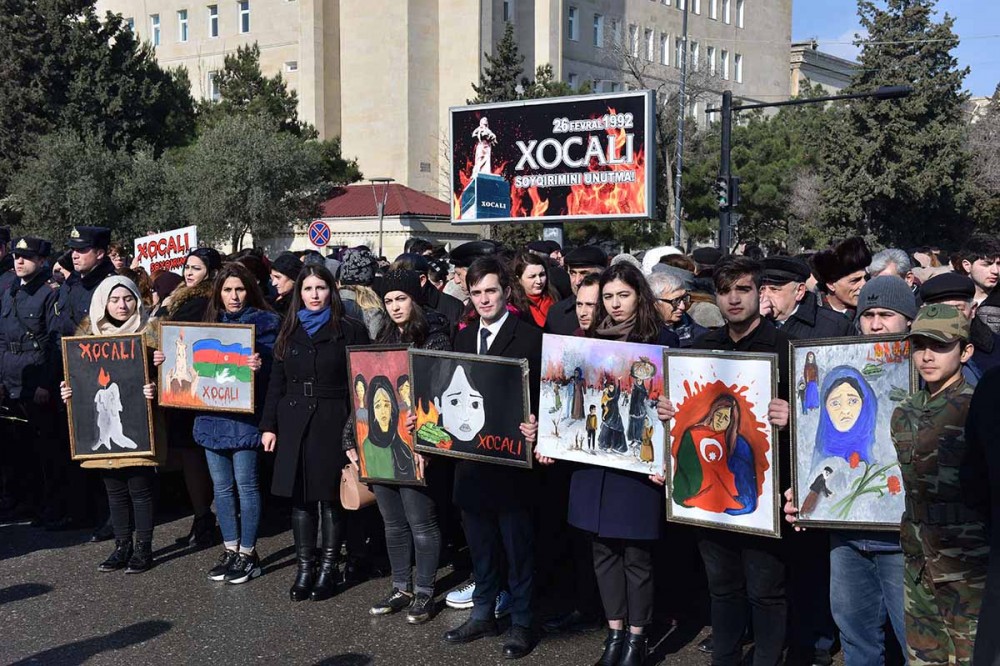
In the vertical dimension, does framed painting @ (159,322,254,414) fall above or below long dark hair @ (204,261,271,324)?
below

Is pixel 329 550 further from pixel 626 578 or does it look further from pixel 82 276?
pixel 82 276

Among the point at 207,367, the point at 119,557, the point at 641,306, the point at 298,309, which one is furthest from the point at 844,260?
the point at 119,557

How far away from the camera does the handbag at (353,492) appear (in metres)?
6.47

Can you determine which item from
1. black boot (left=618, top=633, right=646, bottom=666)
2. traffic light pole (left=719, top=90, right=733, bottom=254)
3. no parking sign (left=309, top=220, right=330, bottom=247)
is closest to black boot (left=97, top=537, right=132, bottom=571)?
black boot (left=618, top=633, right=646, bottom=666)

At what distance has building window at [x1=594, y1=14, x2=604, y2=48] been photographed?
69.8 m

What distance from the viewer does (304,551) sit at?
6.72m

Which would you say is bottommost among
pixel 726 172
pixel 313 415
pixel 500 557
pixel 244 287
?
pixel 500 557

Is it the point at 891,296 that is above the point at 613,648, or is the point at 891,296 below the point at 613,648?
above

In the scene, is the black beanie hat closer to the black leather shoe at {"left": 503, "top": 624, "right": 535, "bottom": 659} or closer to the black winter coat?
the black winter coat

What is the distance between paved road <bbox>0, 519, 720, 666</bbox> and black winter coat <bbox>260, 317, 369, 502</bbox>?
77 centimetres

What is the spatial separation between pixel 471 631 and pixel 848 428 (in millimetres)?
2504

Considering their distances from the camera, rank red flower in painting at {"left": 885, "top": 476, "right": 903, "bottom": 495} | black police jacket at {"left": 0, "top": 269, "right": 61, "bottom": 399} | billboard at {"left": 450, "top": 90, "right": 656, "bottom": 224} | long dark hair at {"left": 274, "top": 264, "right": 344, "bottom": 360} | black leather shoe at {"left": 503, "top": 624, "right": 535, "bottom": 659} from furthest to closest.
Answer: billboard at {"left": 450, "top": 90, "right": 656, "bottom": 224}, black police jacket at {"left": 0, "top": 269, "right": 61, "bottom": 399}, long dark hair at {"left": 274, "top": 264, "right": 344, "bottom": 360}, black leather shoe at {"left": 503, "top": 624, "right": 535, "bottom": 659}, red flower in painting at {"left": 885, "top": 476, "right": 903, "bottom": 495}

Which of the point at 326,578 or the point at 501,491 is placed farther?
the point at 326,578

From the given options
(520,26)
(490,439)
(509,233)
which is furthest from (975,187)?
(490,439)
